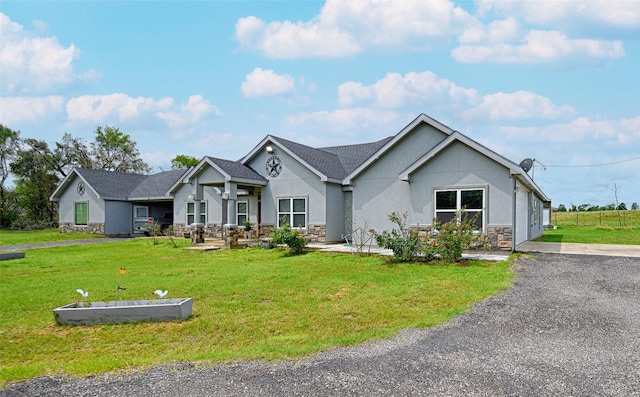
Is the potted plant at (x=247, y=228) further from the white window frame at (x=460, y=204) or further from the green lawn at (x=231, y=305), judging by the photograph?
the white window frame at (x=460, y=204)

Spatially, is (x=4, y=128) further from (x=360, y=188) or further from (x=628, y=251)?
(x=628, y=251)

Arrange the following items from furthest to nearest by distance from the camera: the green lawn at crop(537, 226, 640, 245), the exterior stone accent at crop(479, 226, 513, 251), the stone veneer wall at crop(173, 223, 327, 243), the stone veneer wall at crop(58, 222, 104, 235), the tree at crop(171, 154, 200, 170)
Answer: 1. the tree at crop(171, 154, 200, 170)
2. the stone veneer wall at crop(58, 222, 104, 235)
3. the green lawn at crop(537, 226, 640, 245)
4. the stone veneer wall at crop(173, 223, 327, 243)
5. the exterior stone accent at crop(479, 226, 513, 251)

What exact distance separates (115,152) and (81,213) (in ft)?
75.9

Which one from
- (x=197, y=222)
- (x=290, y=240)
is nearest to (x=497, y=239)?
(x=290, y=240)

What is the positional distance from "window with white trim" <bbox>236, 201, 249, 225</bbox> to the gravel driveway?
1548cm

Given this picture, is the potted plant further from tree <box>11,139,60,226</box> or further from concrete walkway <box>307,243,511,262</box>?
tree <box>11,139,60,226</box>

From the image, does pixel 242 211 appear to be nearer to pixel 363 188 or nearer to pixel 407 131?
pixel 363 188

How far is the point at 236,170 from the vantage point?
18844mm

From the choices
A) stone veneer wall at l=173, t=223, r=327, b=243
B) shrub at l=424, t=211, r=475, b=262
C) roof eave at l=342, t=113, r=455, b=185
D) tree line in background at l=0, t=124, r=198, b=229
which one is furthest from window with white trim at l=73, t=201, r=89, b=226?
shrub at l=424, t=211, r=475, b=262

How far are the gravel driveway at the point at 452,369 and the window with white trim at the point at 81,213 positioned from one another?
2619cm

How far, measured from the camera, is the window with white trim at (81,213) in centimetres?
2738

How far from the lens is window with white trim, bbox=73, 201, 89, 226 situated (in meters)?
27.4

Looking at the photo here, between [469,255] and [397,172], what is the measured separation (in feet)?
14.8

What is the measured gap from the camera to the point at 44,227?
34.5m
